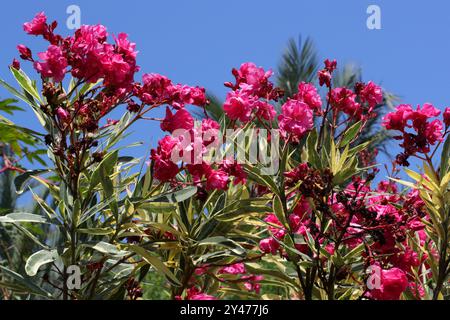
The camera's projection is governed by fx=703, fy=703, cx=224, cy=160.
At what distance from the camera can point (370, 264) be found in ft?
5.66

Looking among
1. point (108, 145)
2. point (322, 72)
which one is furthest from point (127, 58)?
point (322, 72)

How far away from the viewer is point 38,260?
1749 millimetres

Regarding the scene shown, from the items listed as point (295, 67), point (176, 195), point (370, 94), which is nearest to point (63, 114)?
point (176, 195)

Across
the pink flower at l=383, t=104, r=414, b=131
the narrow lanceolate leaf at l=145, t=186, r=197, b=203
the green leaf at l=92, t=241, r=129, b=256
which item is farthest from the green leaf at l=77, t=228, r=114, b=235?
the pink flower at l=383, t=104, r=414, b=131

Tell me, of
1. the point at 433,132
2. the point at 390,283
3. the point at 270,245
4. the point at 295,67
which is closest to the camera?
the point at 390,283

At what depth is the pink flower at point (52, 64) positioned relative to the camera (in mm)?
1876

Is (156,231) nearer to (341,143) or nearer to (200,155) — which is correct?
(200,155)

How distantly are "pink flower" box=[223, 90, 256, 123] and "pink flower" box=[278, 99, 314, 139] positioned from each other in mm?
137

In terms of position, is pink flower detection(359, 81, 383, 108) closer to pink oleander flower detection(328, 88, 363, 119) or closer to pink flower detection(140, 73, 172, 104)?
pink oleander flower detection(328, 88, 363, 119)

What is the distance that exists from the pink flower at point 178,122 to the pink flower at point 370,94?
656 millimetres

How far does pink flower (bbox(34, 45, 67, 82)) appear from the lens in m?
1.88

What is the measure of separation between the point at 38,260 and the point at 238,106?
70 cm

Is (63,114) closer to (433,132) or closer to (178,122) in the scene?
(178,122)
